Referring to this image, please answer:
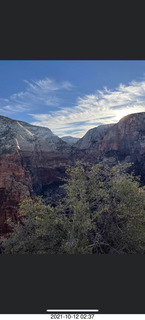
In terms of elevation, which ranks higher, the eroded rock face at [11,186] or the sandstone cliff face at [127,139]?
the sandstone cliff face at [127,139]

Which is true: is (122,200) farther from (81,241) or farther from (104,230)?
(81,241)

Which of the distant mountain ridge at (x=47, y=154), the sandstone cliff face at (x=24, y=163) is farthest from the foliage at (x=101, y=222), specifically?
the distant mountain ridge at (x=47, y=154)

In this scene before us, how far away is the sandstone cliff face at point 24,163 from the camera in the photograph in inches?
848

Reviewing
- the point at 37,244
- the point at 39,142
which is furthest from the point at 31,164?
the point at 37,244

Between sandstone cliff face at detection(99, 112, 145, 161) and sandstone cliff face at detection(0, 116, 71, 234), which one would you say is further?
sandstone cliff face at detection(99, 112, 145, 161)

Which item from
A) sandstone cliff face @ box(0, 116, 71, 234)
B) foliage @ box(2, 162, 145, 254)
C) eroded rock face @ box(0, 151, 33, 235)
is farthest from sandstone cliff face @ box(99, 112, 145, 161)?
foliage @ box(2, 162, 145, 254)

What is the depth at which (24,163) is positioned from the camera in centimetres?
3091

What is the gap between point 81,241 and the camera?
4586mm

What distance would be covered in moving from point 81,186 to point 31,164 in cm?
3356

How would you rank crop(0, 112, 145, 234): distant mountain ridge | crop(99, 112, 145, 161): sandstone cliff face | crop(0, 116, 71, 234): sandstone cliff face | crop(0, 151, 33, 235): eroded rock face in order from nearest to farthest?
crop(0, 151, 33, 235): eroded rock face → crop(0, 116, 71, 234): sandstone cliff face → crop(0, 112, 145, 234): distant mountain ridge → crop(99, 112, 145, 161): sandstone cliff face

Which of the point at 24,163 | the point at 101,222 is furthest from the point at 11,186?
the point at 101,222

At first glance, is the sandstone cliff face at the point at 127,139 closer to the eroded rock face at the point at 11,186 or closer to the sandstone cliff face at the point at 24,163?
the sandstone cliff face at the point at 24,163

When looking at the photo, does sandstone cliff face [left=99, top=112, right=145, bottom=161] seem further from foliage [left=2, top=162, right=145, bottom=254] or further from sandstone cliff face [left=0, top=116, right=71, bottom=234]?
foliage [left=2, top=162, right=145, bottom=254]

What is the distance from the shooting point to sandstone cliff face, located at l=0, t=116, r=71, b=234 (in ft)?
70.6
